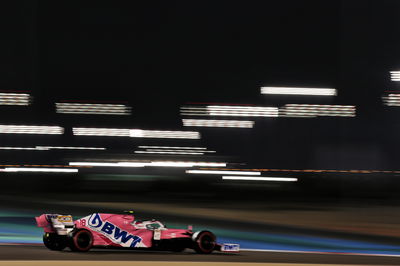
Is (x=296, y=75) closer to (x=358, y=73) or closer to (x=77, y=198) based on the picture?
(x=358, y=73)

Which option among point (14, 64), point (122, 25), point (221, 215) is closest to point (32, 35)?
point (14, 64)

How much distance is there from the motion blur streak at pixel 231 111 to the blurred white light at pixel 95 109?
1548 millimetres

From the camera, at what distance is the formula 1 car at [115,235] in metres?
4.10

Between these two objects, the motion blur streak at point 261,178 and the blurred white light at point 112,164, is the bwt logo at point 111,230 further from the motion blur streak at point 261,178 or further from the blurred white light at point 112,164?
the motion blur streak at point 261,178

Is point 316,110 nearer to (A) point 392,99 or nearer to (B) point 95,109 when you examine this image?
(A) point 392,99

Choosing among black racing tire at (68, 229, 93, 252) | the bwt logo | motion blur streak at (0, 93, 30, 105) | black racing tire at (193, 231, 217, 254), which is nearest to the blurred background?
motion blur streak at (0, 93, 30, 105)

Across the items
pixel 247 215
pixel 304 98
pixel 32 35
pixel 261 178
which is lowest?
pixel 247 215

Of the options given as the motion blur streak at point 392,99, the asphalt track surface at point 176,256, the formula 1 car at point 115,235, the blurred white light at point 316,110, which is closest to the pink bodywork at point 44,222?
the formula 1 car at point 115,235

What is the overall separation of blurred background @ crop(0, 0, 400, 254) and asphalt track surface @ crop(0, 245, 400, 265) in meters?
4.21

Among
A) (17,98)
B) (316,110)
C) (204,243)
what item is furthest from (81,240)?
(316,110)

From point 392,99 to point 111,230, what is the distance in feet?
29.3

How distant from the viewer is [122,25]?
11.2 meters

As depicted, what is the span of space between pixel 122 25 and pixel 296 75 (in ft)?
15.9

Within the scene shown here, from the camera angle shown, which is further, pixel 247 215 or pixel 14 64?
pixel 247 215
